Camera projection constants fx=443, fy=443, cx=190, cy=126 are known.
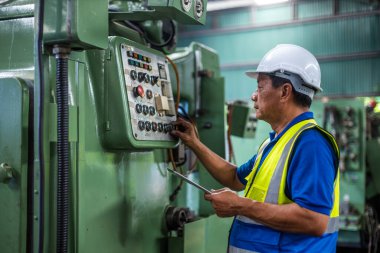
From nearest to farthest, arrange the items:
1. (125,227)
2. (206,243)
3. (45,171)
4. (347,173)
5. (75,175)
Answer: (45,171), (75,175), (125,227), (206,243), (347,173)

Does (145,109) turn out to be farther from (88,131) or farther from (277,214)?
(277,214)

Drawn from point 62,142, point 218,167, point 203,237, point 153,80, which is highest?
point 153,80

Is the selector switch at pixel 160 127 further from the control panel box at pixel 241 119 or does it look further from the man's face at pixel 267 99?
the control panel box at pixel 241 119

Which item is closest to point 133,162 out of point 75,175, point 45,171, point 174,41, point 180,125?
point 180,125

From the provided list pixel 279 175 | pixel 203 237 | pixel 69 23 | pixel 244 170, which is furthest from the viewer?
pixel 203 237

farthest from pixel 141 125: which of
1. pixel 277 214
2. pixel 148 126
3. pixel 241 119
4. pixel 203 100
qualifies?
pixel 241 119

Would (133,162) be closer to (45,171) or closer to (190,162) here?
(45,171)

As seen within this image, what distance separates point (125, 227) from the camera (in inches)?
79.0

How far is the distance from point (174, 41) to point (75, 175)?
4.06 feet

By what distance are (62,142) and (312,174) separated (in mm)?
865

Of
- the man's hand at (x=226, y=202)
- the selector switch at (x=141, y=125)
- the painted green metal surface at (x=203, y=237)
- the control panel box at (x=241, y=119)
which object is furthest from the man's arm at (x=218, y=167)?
the control panel box at (x=241, y=119)

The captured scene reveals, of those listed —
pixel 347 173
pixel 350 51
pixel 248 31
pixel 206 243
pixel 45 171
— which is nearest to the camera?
pixel 45 171

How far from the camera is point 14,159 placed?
1.56 meters

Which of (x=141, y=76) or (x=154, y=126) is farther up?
(x=141, y=76)
